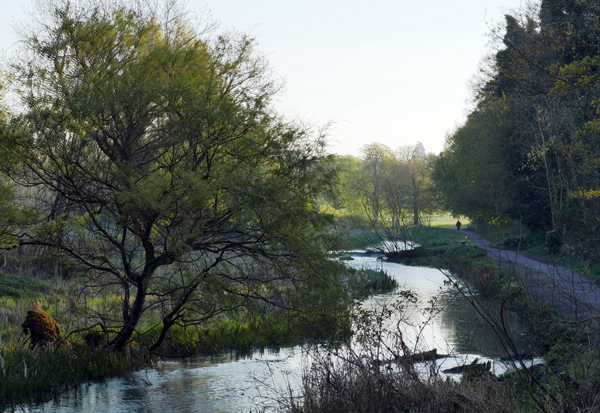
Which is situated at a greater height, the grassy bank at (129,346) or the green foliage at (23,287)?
the green foliage at (23,287)

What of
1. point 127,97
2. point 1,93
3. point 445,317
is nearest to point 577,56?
point 445,317

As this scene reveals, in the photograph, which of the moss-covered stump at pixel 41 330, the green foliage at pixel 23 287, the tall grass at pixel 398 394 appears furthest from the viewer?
the green foliage at pixel 23 287

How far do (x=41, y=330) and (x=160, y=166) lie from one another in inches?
143

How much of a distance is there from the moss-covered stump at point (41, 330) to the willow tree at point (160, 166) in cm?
102

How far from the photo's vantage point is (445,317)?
51.6ft

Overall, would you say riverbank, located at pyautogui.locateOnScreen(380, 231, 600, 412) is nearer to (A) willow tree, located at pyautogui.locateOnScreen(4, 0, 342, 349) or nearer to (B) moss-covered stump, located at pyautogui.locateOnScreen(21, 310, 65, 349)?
(A) willow tree, located at pyautogui.locateOnScreen(4, 0, 342, 349)

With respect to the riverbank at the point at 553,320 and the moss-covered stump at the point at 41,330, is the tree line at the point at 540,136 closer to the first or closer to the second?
the riverbank at the point at 553,320

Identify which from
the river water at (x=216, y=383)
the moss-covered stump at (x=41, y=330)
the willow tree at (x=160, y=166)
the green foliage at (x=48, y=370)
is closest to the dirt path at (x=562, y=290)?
the river water at (x=216, y=383)

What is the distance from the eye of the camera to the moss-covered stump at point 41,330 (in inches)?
388

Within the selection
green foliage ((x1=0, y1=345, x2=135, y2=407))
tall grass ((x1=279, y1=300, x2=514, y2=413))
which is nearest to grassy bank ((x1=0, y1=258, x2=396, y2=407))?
green foliage ((x1=0, y1=345, x2=135, y2=407))

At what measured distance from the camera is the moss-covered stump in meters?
9.86

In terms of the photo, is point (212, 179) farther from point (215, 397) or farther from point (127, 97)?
point (215, 397)

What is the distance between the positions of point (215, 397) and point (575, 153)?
15823 mm

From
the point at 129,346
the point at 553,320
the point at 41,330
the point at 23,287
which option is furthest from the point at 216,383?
the point at 23,287
